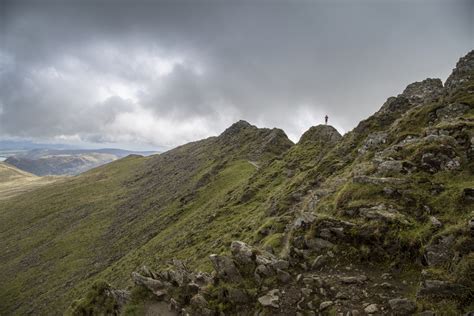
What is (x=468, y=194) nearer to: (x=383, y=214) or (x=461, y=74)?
(x=383, y=214)

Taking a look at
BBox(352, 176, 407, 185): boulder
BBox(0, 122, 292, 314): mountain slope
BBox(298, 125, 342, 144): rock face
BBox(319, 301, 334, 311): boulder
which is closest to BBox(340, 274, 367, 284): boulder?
BBox(319, 301, 334, 311): boulder

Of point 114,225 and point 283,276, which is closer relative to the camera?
point 283,276

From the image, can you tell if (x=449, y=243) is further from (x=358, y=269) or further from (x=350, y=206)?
(x=350, y=206)

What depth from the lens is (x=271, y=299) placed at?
16.6 metres

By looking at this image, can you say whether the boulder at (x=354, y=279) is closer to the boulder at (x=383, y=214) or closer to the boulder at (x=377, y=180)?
the boulder at (x=383, y=214)

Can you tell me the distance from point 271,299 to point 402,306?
21.4 feet

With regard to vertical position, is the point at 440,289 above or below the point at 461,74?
below

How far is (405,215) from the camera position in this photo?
18094 millimetres

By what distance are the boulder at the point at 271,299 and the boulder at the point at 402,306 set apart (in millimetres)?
5691

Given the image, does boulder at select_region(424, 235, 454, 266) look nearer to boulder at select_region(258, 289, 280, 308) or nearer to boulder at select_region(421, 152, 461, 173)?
boulder at select_region(421, 152, 461, 173)

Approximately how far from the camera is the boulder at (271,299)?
16267 millimetres

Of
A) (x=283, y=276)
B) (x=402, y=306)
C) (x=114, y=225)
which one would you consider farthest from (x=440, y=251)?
(x=114, y=225)

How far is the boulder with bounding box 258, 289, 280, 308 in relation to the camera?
16.3 m

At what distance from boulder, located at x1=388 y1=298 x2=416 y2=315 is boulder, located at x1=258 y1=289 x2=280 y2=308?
5.69m
